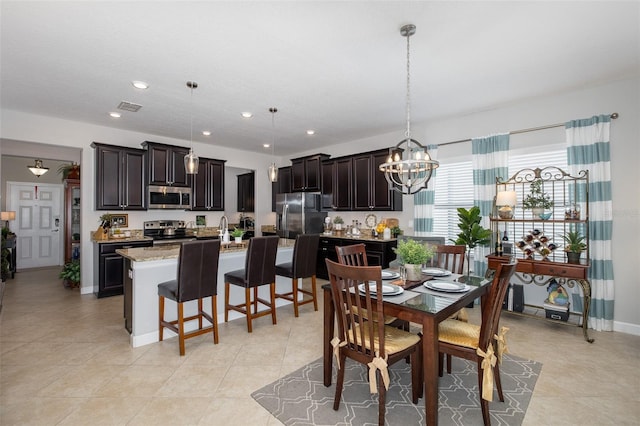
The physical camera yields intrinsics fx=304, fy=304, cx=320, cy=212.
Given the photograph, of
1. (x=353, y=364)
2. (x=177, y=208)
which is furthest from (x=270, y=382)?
(x=177, y=208)

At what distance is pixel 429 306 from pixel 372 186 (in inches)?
151

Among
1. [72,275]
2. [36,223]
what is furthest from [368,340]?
[36,223]

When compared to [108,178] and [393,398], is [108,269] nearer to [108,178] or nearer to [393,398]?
[108,178]

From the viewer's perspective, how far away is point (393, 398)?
2295 millimetres

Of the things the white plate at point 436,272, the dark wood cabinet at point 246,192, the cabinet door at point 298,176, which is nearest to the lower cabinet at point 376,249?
the cabinet door at point 298,176

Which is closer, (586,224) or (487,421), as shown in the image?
(487,421)

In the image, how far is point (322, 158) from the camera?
21.3 feet

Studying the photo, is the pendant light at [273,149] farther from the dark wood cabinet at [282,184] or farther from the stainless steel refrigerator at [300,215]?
the stainless steel refrigerator at [300,215]

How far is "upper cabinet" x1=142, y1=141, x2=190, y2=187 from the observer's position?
5489 millimetres

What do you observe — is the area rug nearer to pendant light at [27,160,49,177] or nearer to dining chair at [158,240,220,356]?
dining chair at [158,240,220,356]

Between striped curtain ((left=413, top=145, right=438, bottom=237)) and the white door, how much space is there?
27.9 feet

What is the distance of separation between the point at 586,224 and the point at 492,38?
2503mm

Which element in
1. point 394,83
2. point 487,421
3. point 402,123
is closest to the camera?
point 487,421

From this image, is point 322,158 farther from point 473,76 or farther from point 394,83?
point 473,76
